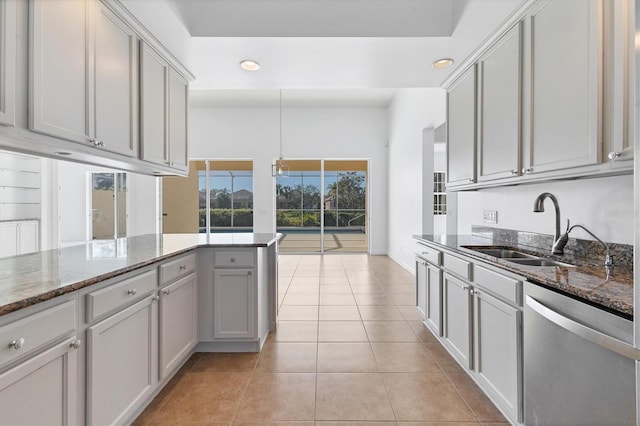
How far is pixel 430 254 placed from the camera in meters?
2.79

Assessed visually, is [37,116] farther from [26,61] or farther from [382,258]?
[382,258]

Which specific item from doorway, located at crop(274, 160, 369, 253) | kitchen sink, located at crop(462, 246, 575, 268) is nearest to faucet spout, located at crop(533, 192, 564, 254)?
kitchen sink, located at crop(462, 246, 575, 268)

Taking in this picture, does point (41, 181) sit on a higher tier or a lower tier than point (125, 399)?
higher

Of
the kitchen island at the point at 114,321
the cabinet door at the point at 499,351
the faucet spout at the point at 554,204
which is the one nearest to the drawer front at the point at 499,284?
the cabinet door at the point at 499,351

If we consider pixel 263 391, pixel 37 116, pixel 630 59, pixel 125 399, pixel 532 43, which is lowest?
pixel 263 391

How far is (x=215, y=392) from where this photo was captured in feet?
6.85

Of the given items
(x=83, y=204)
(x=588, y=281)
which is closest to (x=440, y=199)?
(x=588, y=281)

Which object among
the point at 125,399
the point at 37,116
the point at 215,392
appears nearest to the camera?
the point at 37,116

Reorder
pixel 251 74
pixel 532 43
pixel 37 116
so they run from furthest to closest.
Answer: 1. pixel 251 74
2. pixel 532 43
3. pixel 37 116

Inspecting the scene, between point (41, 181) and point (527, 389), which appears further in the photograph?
point (41, 181)

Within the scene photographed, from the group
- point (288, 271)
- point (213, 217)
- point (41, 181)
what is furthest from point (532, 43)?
point (213, 217)

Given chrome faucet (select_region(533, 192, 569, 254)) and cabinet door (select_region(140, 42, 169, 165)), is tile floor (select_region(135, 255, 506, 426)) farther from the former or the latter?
cabinet door (select_region(140, 42, 169, 165))

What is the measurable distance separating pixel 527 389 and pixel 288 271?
15.3ft

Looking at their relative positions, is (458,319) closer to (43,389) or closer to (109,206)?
(43,389)
